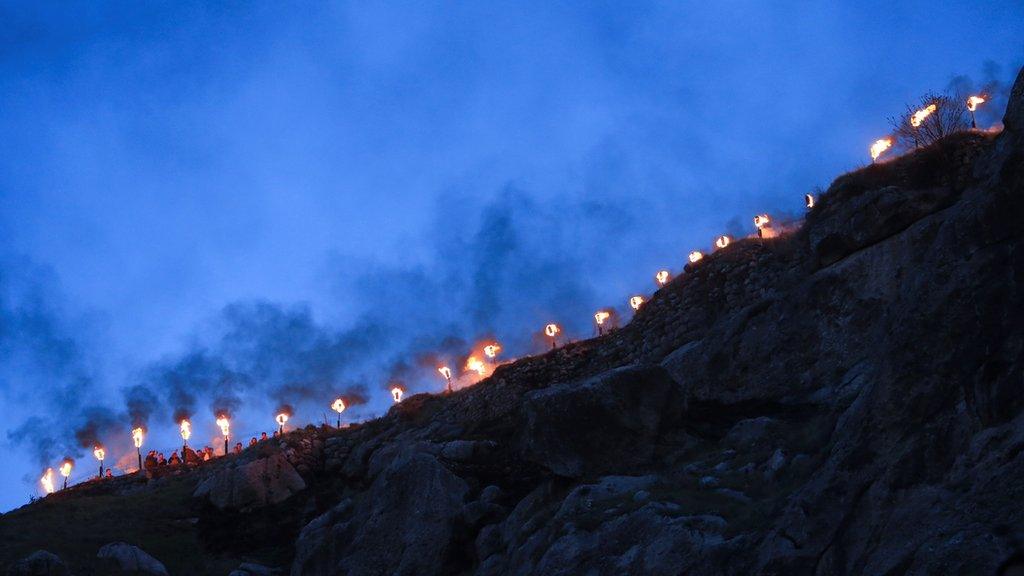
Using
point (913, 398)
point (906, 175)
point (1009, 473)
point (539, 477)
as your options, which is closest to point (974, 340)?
point (913, 398)

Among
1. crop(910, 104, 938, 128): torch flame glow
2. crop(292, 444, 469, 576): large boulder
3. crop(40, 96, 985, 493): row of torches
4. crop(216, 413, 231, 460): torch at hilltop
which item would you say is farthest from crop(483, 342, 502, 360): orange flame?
crop(292, 444, 469, 576): large boulder

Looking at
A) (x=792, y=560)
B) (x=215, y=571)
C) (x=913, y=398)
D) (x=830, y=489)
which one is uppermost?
(x=215, y=571)

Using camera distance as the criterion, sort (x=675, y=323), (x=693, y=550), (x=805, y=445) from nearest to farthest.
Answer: (x=693, y=550) → (x=805, y=445) → (x=675, y=323)

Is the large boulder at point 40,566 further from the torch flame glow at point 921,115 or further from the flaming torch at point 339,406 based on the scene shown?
the torch flame glow at point 921,115

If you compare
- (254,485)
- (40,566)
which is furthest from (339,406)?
(40,566)

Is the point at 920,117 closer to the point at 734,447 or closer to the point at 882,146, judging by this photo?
A: the point at 882,146

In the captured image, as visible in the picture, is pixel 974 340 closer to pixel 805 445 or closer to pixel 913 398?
pixel 913 398

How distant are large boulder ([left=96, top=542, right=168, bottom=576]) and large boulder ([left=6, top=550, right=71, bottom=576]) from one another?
2.00 metres

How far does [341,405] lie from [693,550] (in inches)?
2044

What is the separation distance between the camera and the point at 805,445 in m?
12.0

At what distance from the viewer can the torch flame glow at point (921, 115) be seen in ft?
132

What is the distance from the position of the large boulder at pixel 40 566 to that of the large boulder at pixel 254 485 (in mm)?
8996

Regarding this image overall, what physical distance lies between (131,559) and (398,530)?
52.4 feet

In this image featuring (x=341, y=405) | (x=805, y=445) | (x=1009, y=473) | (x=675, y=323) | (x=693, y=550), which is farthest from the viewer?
(x=341, y=405)
